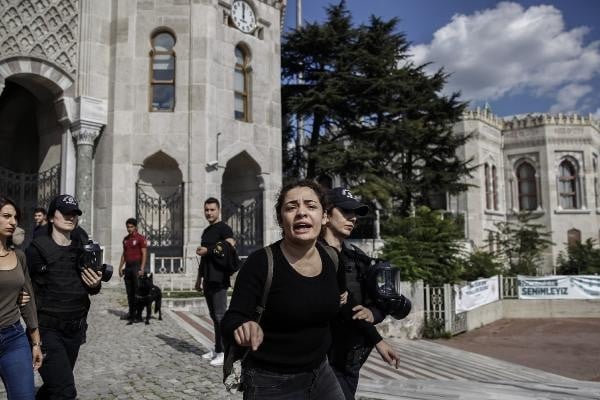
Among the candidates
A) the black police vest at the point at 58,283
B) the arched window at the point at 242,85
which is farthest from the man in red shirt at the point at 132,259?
the arched window at the point at 242,85

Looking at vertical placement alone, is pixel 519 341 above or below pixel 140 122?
below

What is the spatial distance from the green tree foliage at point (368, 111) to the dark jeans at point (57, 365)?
1601 cm

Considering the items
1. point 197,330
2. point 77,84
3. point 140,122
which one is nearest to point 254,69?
point 140,122

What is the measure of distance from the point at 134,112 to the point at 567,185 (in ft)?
105

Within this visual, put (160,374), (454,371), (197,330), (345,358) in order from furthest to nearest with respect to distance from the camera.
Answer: (197,330) < (454,371) < (160,374) < (345,358)

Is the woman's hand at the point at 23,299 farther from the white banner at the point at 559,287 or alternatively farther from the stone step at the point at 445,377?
the white banner at the point at 559,287

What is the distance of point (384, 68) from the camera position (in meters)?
21.0

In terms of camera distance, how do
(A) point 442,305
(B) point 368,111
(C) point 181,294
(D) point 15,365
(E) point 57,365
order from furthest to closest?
(B) point 368,111
(A) point 442,305
(C) point 181,294
(E) point 57,365
(D) point 15,365

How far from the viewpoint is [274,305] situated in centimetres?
238

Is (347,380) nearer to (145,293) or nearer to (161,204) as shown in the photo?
(145,293)

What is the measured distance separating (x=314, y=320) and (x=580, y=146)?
3879cm

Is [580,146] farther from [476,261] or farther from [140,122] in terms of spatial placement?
[140,122]

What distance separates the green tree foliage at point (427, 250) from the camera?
14.1 metres

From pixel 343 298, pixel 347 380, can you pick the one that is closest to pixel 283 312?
pixel 343 298
